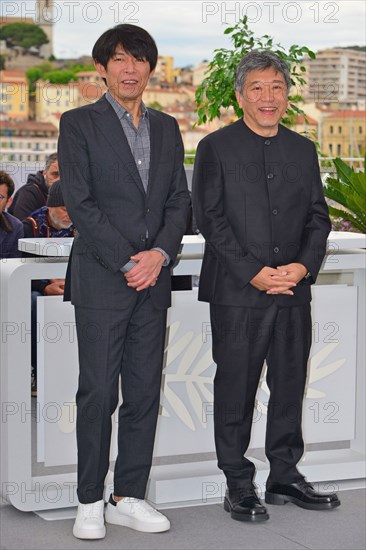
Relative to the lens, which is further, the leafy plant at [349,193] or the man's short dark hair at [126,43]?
the leafy plant at [349,193]

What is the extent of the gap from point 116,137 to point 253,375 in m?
0.94

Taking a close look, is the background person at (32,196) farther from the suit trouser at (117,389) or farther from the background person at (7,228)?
Answer: the suit trouser at (117,389)

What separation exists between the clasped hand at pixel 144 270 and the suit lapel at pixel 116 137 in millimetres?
213

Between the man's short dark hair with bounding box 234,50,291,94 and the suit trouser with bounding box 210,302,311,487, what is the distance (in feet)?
2.53

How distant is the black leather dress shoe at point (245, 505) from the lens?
10.9 feet

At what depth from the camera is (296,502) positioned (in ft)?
11.5

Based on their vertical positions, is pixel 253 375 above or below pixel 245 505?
above

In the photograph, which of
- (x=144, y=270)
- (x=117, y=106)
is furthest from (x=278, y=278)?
(x=117, y=106)

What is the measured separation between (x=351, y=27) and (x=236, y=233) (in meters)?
75.8

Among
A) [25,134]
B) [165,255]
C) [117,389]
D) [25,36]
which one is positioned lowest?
[117,389]

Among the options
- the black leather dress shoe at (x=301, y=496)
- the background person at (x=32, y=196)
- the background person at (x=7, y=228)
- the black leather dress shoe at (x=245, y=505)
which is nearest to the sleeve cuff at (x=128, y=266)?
the black leather dress shoe at (x=245, y=505)

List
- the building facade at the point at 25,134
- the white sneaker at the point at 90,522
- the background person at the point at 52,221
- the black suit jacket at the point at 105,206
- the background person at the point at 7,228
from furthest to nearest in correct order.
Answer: the building facade at the point at 25,134 < the background person at the point at 7,228 < the background person at the point at 52,221 < the white sneaker at the point at 90,522 < the black suit jacket at the point at 105,206

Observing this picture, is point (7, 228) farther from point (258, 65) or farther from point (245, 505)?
point (245, 505)

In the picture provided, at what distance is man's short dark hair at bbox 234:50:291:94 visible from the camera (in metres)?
3.30
